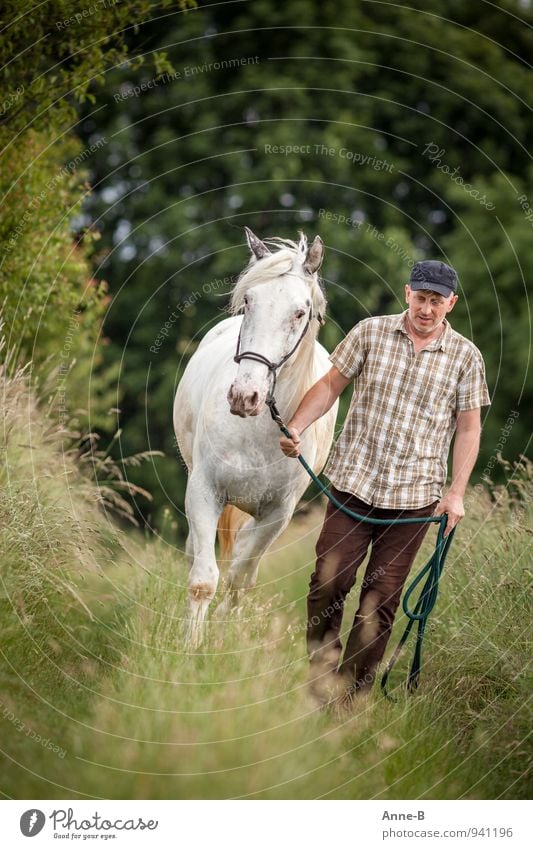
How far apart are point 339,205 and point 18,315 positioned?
9663mm

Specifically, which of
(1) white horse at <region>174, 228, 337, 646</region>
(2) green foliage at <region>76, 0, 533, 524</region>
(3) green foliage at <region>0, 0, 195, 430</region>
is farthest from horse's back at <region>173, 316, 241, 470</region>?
(2) green foliage at <region>76, 0, 533, 524</region>

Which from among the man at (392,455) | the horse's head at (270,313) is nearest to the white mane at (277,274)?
the horse's head at (270,313)

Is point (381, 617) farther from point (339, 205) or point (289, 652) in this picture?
point (339, 205)

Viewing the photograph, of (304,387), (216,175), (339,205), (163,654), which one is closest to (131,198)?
(216,175)

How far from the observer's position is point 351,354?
4.58 m

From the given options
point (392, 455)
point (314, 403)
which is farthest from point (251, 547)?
point (392, 455)

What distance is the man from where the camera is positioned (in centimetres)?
441

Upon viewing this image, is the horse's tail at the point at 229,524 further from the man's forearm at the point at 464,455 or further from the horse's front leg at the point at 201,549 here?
the man's forearm at the point at 464,455

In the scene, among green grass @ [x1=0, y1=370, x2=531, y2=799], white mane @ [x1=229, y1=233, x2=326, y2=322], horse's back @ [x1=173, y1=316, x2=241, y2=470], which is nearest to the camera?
green grass @ [x1=0, y1=370, x2=531, y2=799]

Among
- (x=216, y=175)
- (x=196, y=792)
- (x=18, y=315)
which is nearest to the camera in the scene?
(x=196, y=792)

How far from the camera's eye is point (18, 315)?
7340 millimetres

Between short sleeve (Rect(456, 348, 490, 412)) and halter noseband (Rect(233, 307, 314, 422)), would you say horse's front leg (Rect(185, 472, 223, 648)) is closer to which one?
halter noseband (Rect(233, 307, 314, 422))

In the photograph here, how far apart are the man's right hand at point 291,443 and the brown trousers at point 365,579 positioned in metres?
0.35

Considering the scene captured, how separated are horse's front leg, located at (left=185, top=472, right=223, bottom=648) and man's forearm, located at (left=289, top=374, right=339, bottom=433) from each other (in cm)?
74
